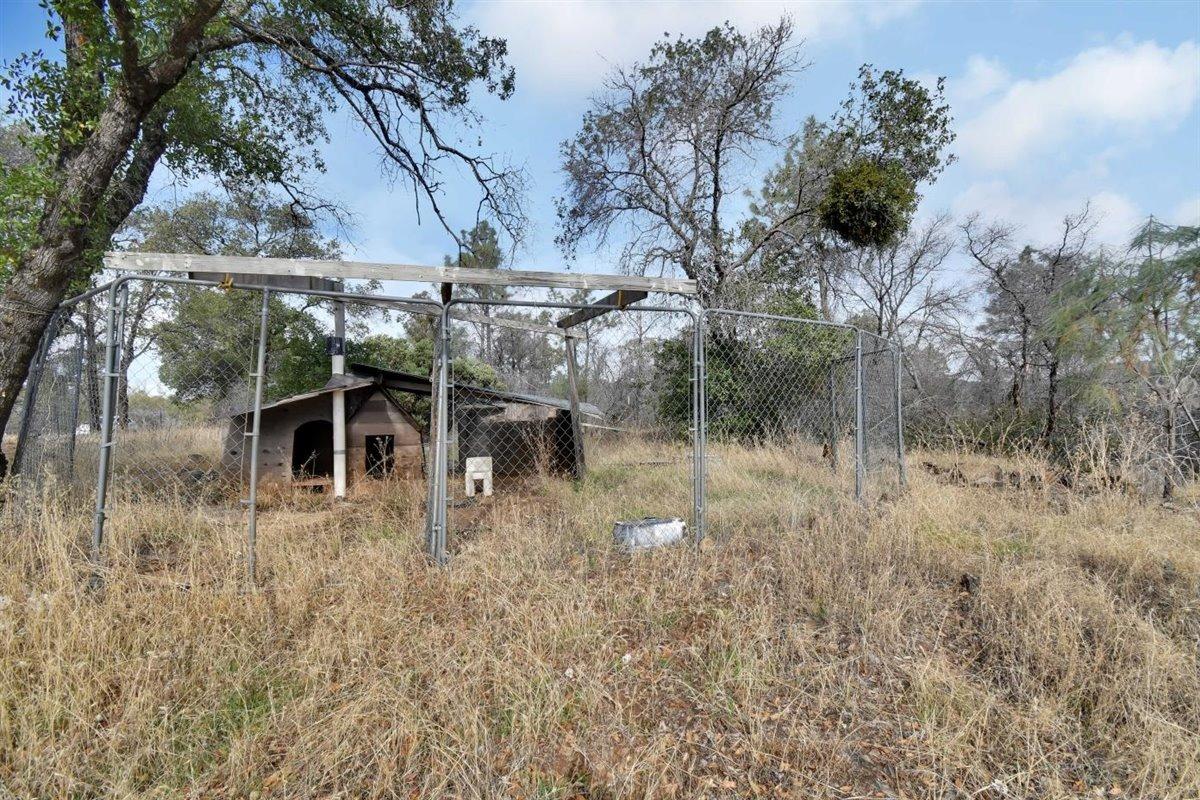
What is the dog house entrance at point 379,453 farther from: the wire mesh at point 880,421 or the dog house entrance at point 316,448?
the wire mesh at point 880,421

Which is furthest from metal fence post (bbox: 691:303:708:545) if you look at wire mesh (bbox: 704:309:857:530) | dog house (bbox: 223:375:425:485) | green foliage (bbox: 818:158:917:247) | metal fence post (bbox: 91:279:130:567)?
green foliage (bbox: 818:158:917:247)

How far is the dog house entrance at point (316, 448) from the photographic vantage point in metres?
8.12

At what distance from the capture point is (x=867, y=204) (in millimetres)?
10148

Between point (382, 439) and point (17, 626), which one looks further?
point (382, 439)

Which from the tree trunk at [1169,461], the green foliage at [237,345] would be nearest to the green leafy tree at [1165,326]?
the tree trunk at [1169,461]

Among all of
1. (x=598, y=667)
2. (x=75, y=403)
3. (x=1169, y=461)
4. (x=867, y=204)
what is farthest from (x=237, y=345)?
(x=1169, y=461)

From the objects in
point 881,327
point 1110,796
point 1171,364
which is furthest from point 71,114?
point 881,327

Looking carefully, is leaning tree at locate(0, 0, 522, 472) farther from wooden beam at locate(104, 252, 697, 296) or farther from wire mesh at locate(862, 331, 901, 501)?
wire mesh at locate(862, 331, 901, 501)

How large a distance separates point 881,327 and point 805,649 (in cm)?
1888

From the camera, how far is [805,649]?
3.05 meters

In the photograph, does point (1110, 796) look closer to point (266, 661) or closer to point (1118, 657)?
point (1118, 657)

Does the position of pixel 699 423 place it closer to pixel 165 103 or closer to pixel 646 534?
pixel 646 534

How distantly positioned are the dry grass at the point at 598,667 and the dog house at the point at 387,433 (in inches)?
102

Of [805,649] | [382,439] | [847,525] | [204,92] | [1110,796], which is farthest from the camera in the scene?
[382,439]
